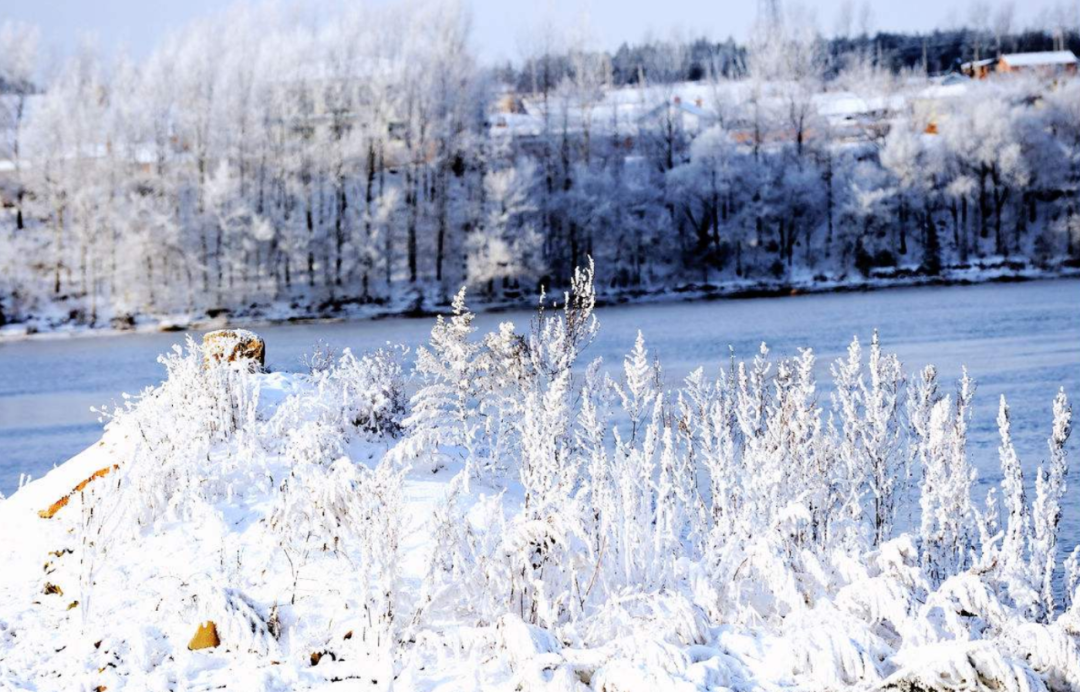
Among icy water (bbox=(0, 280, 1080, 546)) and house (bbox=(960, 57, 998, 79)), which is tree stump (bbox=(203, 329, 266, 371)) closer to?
icy water (bbox=(0, 280, 1080, 546))

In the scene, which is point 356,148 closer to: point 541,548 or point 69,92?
point 69,92

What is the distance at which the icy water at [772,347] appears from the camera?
620 inches

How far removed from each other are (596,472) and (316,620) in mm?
1692

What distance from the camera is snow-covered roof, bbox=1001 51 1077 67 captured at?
72.2 m

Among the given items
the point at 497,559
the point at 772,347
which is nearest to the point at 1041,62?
the point at 772,347

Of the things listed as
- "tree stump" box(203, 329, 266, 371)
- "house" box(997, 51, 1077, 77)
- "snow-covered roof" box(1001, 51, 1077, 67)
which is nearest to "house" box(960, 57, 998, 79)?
"house" box(997, 51, 1077, 77)

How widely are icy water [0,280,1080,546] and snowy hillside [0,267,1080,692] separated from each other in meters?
3.04

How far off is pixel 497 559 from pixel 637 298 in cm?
3585

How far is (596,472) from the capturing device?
648 centimetres

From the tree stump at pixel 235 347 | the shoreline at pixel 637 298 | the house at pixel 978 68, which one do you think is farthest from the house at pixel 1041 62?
the tree stump at pixel 235 347

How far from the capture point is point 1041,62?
7288 centimetres

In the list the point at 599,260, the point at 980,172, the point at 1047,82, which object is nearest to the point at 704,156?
the point at 599,260

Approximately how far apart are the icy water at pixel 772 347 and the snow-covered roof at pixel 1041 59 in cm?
3846

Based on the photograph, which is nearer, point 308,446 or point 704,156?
point 308,446
